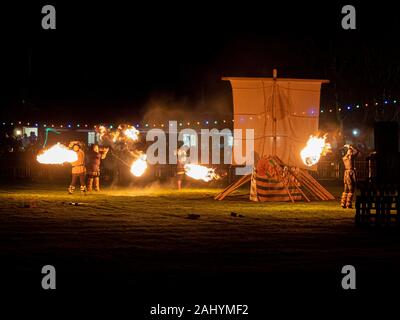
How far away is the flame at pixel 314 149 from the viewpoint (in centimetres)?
2112

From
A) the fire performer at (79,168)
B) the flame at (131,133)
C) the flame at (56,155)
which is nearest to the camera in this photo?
the fire performer at (79,168)

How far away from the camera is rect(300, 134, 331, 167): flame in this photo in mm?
21125

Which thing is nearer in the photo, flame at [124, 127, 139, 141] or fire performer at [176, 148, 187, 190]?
fire performer at [176, 148, 187, 190]

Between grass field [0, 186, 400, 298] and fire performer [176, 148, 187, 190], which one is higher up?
fire performer [176, 148, 187, 190]

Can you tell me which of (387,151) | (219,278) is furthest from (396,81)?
(219,278)

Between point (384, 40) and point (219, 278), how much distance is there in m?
34.7

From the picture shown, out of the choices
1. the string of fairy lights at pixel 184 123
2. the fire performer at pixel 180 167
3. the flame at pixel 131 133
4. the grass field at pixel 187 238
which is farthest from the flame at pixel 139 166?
the string of fairy lights at pixel 184 123

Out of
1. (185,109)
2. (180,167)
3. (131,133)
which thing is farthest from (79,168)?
(185,109)

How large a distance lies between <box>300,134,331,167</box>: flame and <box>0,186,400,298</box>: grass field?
1.80 meters

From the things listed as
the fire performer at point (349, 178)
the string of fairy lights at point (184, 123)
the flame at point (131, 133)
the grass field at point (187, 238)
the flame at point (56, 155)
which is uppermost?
the string of fairy lights at point (184, 123)

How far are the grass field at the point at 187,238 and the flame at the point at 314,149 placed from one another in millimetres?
1800

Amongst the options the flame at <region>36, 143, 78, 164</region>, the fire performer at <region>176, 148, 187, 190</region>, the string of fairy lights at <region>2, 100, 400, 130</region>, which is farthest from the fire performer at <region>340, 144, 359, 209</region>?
the string of fairy lights at <region>2, 100, 400, 130</region>

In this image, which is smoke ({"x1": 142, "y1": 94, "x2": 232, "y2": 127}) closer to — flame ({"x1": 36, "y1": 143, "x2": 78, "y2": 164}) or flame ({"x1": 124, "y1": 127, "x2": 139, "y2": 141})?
flame ({"x1": 124, "y1": 127, "x2": 139, "y2": 141})

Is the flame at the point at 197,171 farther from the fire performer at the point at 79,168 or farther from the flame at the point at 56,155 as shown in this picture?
the flame at the point at 56,155
